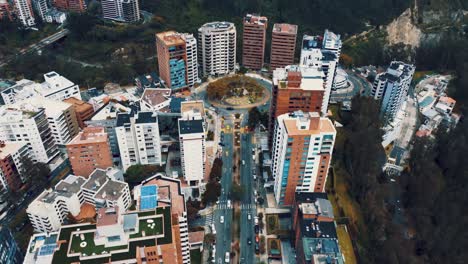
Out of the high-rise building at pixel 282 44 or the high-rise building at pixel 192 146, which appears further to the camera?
the high-rise building at pixel 282 44

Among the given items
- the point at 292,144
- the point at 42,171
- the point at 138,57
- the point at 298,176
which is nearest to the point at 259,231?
the point at 298,176

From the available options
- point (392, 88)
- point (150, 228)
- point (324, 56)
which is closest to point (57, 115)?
point (150, 228)

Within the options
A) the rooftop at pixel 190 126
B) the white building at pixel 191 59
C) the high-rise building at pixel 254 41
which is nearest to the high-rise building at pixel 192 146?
→ the rooftop at pixel 190 126

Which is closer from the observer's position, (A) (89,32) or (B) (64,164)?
(B) (64,164)

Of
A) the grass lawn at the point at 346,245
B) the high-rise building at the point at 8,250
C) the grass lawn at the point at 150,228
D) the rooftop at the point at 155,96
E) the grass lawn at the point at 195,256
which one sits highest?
the grass lawn at the point at 150,228

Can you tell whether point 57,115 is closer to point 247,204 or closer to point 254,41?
point 247,204

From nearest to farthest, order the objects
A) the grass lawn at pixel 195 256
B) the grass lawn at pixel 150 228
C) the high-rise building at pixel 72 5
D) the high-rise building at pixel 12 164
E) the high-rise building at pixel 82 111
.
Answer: the grass lawn at pixel 150 228 < the grass lawn at pixel 195 256 < the high-rise building at pixel 12 164 < the high-rise building at pixel 82 111 < the high-rise building at pixel 72 5

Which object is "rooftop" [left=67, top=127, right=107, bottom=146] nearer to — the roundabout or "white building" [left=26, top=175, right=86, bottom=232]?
"white building" [left=26, top=175, right=86, bottom=232]

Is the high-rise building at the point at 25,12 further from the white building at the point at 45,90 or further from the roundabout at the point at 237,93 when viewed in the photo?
the roundabout at the point at 237,93

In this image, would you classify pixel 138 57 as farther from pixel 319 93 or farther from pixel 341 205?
pixel 341 205
